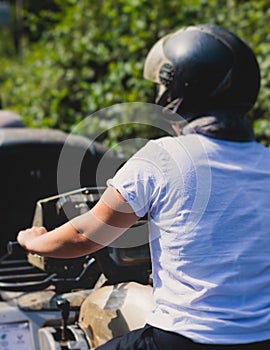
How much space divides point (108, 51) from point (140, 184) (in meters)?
5.31

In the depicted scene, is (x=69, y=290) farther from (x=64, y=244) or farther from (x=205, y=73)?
(x=205, y=73)

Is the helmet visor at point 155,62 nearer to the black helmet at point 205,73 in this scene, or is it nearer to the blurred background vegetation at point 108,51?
the black helmet at point 205,73

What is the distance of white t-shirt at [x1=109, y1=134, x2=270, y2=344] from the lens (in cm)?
247

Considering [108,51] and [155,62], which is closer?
[155,62]

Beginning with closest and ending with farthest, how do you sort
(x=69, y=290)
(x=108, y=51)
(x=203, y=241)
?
1. (x=203, y=241)
2. (x=69, y=290)
3. (x=108, y=51)

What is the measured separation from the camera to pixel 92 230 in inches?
103

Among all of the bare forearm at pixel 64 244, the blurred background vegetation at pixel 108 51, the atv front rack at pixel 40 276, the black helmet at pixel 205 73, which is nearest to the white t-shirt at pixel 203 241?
the bare forearm at pixel 64 244

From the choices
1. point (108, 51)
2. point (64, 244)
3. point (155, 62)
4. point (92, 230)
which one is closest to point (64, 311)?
point (64, 244)

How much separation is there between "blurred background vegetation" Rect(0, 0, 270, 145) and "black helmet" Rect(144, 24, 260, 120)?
10.3 ft

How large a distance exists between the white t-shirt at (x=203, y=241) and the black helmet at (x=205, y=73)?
0.40 metres

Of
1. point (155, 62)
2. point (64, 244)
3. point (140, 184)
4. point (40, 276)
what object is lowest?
point (40, 276)

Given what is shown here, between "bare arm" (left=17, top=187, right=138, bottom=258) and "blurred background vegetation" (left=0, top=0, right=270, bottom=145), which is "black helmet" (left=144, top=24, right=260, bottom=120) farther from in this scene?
"blurred background vegetation" (left=0, top=0, right=270, bottom=145)

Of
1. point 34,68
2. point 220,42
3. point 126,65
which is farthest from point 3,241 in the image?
point 34,68

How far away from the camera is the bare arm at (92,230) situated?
254cm
